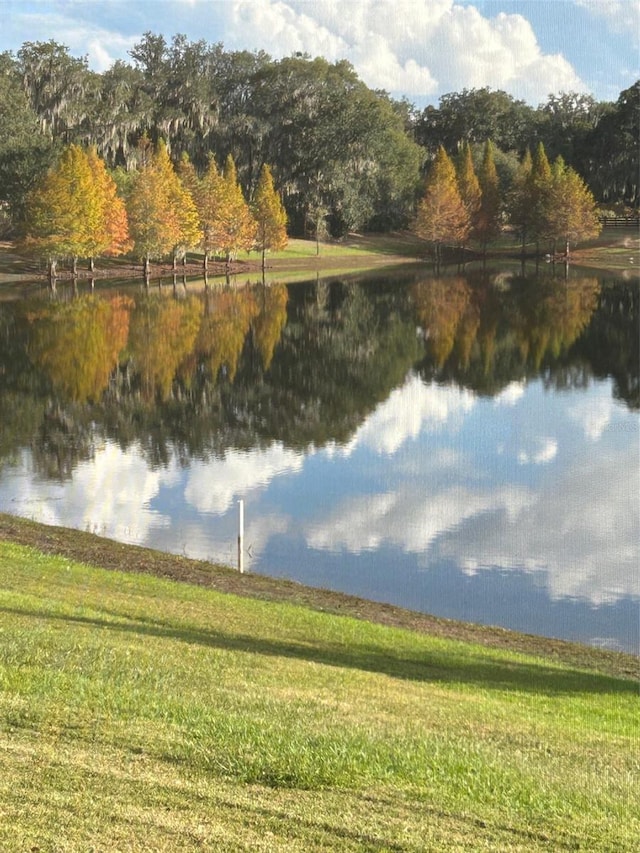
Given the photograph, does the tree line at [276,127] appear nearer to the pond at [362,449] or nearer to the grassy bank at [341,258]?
the grassy bank at [341,258]

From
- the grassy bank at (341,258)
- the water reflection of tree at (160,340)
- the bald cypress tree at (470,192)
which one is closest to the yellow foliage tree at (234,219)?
the grassy bank at (341,258)

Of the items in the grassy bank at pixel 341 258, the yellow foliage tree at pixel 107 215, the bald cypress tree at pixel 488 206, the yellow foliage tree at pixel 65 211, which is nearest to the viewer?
the yellow foliage tree at pixel 65 211

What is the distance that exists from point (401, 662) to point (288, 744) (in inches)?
206

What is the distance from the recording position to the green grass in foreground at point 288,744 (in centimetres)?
605

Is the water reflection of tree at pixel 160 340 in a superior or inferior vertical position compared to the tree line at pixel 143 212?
inferior

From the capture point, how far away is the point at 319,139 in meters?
116

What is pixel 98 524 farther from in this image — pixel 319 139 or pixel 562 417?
pixel 319 139

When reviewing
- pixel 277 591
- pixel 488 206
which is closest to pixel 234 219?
pixel 488 206

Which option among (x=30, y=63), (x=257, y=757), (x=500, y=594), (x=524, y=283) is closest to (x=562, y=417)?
(x=500, y=594)

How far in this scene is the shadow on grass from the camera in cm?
1198

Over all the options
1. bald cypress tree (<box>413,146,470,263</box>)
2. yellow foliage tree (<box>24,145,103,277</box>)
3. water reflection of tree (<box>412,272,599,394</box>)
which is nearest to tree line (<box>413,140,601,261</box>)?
bald cypress tree (<box>413,146,470,263</box>)

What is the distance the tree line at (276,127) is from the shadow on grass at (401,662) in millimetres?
91412

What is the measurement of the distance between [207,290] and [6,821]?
74.2 m

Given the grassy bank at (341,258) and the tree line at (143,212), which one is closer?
the tree line at (143,212)
